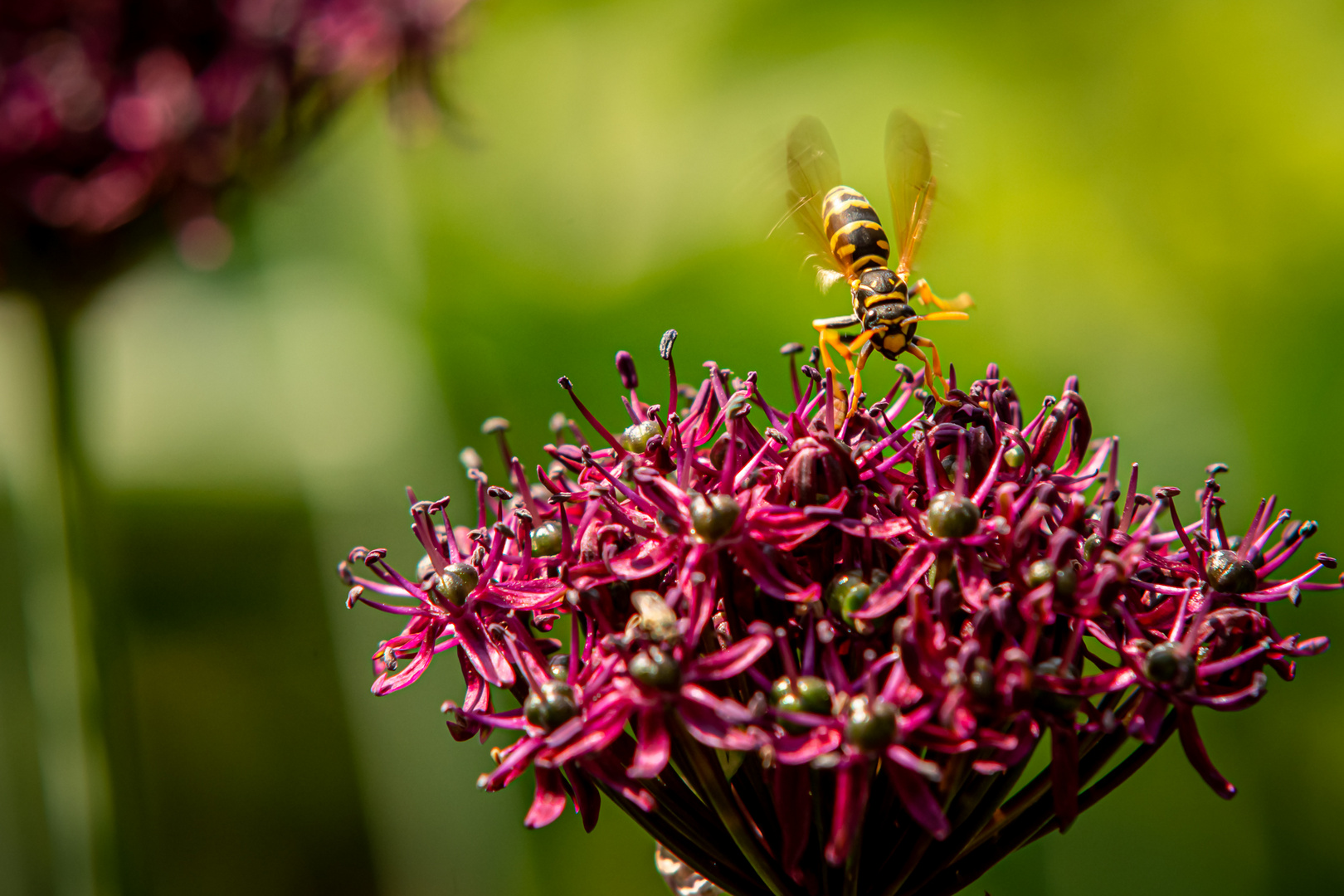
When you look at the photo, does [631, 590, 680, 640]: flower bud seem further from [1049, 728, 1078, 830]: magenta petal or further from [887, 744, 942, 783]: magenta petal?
[1049, 728, 1078, 830]: magenta petal

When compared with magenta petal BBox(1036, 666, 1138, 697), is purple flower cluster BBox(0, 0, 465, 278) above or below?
above

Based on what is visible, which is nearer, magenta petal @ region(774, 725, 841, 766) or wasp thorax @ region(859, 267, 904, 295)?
magenta petal @ region(774, 725, 841, 766)

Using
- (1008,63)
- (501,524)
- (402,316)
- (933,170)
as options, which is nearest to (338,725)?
(402,316)

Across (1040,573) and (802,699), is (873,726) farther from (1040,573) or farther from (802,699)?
(1040,573)

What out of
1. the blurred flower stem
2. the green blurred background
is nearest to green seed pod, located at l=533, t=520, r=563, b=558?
the blurred flower stem

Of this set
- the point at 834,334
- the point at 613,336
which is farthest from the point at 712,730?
the point at 613,336

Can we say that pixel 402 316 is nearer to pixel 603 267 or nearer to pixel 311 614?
pixel 603 267

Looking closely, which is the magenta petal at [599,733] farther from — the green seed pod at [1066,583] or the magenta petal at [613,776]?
the green seed pod at [1066,583]
